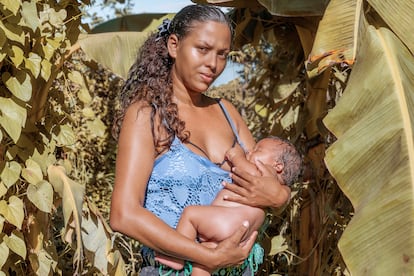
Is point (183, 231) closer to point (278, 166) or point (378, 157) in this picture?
point (278, 166)

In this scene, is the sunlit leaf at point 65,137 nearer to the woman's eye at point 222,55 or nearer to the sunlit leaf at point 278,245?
the woman's eye at point 222,55

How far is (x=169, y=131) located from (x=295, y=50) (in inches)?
74.8

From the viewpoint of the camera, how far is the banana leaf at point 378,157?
2.22 m

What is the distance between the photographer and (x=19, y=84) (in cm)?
260

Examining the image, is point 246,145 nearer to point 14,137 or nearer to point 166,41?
point 166,41

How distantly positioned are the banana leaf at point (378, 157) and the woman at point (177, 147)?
0.27 meters

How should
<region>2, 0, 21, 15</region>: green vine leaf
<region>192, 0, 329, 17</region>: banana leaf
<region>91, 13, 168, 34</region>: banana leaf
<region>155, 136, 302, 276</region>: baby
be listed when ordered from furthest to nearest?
<region>91, 13, 168, 34</region>: banana leaf → <region>192, 0, 329, 17</region>: banana leaf → <region>2, 0, 21, 15</region>: green vine leaf → <region>155, 136, 302, 276</region>: baby

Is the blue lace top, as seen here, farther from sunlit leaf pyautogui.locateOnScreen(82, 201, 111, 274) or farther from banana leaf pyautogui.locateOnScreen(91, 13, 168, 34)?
banana leaf pyautogui.locateOnScreen(91, 13, 168, 34)

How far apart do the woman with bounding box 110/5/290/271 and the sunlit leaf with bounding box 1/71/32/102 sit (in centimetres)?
32

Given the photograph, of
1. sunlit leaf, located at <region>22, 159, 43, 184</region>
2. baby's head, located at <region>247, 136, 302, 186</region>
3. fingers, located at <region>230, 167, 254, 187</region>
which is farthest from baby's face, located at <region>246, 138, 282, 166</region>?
sunlit leaf, located at <region>22, 159, 43, 184</region>

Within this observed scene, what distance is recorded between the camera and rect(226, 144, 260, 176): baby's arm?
2436 mm

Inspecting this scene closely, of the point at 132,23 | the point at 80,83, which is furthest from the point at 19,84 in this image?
the point at 132,23

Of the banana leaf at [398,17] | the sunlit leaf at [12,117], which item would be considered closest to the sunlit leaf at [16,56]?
the sunlit leaf at [12,117]

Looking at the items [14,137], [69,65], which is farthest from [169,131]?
[69,65]
